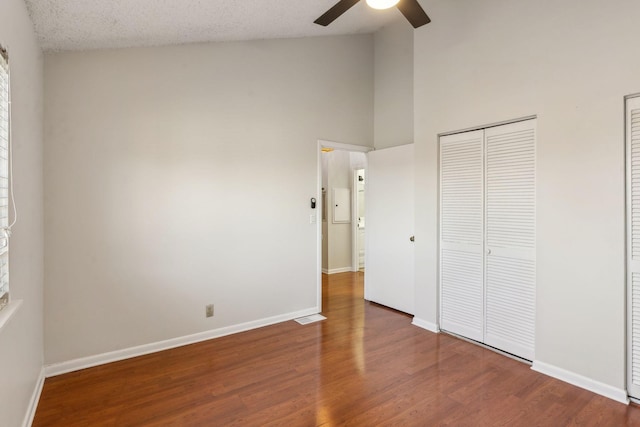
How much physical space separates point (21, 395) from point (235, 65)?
308 cm

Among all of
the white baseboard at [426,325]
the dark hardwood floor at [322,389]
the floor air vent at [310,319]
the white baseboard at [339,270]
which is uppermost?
the white baseboard at [339,270]

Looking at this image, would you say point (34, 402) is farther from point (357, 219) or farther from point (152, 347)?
point (357, 219)

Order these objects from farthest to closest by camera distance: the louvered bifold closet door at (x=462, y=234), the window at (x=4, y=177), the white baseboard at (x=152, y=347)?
the louvered bifold closet door at (x=462, y=234) → the white baseboard at (x=152, y=347) → the window at (x=4, y=177)

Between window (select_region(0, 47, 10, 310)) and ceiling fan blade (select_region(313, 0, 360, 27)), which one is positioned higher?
ceiling fan blade (select_region(313, 0, 360, 27))

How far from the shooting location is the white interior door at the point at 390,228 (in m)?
4.07

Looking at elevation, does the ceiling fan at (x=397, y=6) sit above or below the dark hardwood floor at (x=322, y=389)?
above

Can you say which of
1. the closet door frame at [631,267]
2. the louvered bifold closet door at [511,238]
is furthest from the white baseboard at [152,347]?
the closet door frame at [631,267]

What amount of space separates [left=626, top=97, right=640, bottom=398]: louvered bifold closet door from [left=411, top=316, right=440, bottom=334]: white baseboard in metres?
1.53

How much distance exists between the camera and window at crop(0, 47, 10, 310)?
1637mm

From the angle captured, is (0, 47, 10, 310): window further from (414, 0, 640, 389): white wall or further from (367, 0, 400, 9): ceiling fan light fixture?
(414, 0, 640, 389): white wall

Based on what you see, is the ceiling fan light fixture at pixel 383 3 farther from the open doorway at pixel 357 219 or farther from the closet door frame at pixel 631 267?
the open doorway at pixel 357 219

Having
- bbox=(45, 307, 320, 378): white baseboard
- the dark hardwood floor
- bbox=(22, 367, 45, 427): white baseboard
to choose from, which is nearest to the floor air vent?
bbox=(45, 307, 320, 378): white baseboard

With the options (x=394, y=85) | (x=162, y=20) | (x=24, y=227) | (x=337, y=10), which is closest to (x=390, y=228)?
(x=394, y=85)

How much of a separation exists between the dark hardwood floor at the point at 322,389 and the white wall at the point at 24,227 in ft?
1.29
